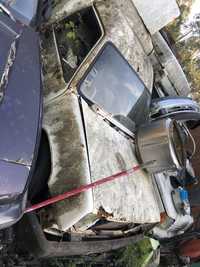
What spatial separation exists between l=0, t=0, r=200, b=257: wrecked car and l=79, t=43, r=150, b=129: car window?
0.01 metres

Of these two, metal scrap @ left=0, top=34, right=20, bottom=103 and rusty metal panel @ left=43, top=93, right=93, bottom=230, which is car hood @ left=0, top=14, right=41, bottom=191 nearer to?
Result: metal scrap @ left=0, top=34, right=20, bottom=103

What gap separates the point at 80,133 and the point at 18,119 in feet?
2.95

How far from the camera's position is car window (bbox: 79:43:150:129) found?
396 centimetres

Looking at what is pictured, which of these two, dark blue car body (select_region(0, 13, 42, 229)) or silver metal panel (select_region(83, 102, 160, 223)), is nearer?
dark blue car body (select_region(0, 13, 42, 229))

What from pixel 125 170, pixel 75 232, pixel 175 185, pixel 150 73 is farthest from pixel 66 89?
pixel 175 185

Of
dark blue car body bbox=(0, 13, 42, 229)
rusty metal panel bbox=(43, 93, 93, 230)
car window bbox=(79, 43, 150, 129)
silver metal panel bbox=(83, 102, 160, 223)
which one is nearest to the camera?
dark blue car body bbox=(0, 13, 42, 229)

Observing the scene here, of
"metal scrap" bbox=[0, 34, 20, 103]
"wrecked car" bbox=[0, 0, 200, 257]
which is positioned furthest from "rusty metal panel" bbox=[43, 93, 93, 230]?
"metal scrap" bbox=[0, 34, 20, 103]

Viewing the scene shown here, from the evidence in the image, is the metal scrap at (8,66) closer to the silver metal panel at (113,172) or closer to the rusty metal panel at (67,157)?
the rusty metal panel at (67,157)

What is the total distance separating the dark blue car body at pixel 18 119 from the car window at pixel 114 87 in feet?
2.66

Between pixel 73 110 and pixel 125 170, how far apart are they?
34.9 inches

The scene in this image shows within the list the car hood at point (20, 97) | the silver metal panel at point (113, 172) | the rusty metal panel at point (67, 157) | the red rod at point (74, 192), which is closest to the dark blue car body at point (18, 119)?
the car hood at point (20, 97)

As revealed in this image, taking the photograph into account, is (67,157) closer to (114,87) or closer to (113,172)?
(113,172)

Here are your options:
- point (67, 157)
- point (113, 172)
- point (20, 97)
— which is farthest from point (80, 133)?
point (20, 97)

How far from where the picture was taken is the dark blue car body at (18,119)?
2.64 metres
